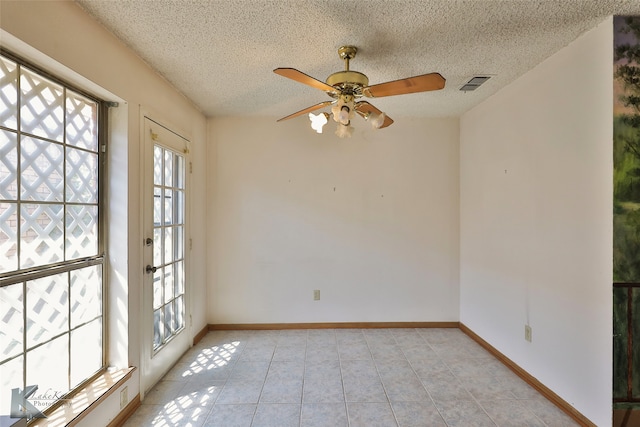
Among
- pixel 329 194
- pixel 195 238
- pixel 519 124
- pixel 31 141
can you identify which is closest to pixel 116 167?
pixel 31 141

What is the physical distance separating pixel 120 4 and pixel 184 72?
0.75 meters

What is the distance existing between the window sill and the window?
7cm

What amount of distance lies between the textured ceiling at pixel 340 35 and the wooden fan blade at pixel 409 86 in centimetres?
39

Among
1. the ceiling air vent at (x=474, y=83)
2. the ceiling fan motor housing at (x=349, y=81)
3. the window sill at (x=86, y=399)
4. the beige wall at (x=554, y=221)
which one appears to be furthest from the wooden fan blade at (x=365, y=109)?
the window sill at (x=86, y=399)

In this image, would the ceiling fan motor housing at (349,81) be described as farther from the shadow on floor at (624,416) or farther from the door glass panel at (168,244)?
the shadow on floor at (624,416)

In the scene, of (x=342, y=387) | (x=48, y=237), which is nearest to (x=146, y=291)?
(x=48, y=237)

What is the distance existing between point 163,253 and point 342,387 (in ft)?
5.93

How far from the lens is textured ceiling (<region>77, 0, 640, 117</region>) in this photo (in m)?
1.58

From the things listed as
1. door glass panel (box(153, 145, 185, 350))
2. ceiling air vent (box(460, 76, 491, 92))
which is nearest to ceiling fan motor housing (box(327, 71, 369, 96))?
ceiling air vent (box(460, 76, 491, 92))

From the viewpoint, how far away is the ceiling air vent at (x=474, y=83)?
2.44m

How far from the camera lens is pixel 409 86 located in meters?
1.64

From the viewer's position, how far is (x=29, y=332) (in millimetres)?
1415

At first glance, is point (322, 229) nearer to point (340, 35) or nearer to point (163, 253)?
point (163, 253)

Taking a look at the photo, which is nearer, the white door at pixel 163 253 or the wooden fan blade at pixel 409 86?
the wooden fan blade at pixel 409 86
